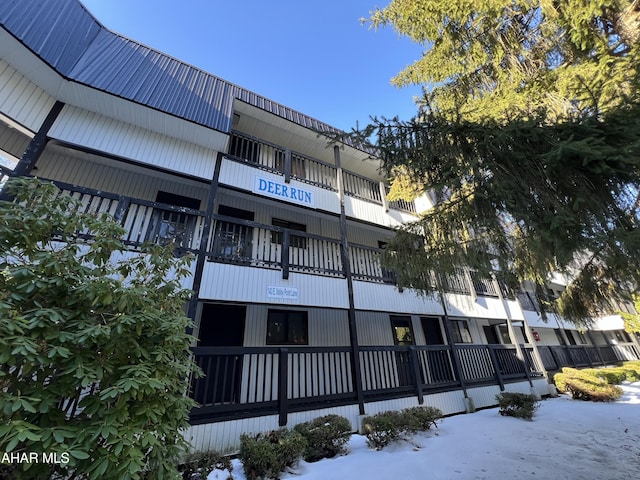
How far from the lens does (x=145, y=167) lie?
7.05m

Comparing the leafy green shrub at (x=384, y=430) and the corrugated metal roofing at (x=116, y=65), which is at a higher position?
the corrugated metal roofing at (x=116, y=65)

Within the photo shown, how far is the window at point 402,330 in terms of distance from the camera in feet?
34.9

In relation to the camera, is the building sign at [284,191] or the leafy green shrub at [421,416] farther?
the building sign at [284,191]

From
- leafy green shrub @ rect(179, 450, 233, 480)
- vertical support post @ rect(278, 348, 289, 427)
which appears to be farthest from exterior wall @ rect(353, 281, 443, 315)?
leafy green shrub @ rect(179, 450, 233, 480)

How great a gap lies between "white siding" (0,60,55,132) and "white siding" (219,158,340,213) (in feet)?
13.1

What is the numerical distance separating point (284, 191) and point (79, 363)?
7.11 metres

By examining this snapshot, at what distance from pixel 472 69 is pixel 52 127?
9.80 m

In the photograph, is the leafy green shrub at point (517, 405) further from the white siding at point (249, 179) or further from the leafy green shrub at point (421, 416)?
the white siding at point (249, 179)

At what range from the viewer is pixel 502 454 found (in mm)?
4898

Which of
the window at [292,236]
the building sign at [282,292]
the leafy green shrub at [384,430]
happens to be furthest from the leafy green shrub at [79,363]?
the window at [292,236]

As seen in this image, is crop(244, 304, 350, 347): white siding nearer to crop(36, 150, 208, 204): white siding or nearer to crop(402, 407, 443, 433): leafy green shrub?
crop(402, 407, 443, 433): leafy green shrub

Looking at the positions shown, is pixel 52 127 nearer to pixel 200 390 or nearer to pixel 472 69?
pixel 200 390

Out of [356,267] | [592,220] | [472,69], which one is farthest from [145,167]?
[592,220]

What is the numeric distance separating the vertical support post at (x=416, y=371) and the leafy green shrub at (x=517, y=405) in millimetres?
2581
